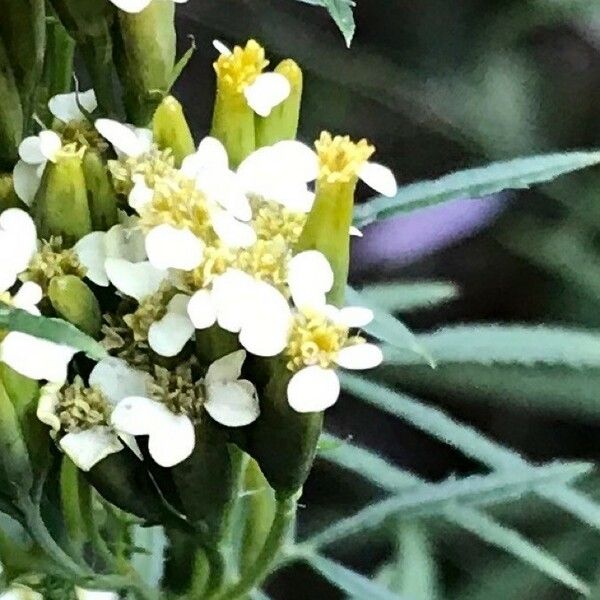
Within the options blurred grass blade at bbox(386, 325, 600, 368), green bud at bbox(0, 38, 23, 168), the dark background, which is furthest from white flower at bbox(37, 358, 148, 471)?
the dark background

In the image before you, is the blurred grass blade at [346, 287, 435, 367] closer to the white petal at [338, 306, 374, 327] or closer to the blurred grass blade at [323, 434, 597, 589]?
the white petal at [338, 306, 374, 327]

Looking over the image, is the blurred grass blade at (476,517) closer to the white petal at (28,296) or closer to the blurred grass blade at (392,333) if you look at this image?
the blurred grass blade at (392,333)

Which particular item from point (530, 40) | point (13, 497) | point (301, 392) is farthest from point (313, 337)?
point (530, 40)

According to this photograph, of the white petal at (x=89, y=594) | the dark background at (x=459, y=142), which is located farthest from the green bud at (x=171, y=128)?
the dark background at (x=459, y=142)

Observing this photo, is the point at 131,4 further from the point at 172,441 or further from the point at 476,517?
the point at 476,517

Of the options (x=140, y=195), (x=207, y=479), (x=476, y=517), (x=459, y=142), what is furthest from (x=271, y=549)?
(x=459, y=142)

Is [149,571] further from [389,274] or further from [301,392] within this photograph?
[389,274]

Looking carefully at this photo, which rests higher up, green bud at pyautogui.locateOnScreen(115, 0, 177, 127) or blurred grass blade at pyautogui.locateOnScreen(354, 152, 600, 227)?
green bud at pyautogui.locateOnScreen(115, 0, 177, 127)
